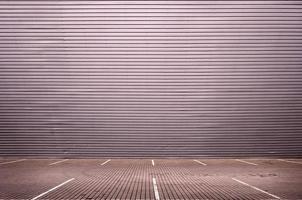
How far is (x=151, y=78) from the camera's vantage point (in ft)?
28.0

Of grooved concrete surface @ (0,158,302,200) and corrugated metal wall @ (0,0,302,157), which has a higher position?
corrugated metal wall @ (0,0,302,157)

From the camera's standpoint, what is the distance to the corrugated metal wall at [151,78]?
26.2ft

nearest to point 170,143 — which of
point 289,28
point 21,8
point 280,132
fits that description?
point 280,132

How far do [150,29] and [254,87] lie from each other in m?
3.98

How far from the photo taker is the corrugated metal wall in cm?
800

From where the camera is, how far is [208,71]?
846cm

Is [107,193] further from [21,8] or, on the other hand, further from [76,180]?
[21,8]

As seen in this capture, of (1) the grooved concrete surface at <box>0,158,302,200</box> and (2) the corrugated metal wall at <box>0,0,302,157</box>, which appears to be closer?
(1) the grooved concrete surface at <box>0,158,302,200</box>

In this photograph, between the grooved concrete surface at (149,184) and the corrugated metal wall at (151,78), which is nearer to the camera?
the grooved concrete surface at (149,184)

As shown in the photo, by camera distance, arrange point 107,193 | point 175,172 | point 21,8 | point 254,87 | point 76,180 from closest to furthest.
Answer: point 107,193
point 76,180
point 175,172
point 21,8
point 254,87

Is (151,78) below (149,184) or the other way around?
the other way around

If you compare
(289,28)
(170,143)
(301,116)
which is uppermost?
(289,28)

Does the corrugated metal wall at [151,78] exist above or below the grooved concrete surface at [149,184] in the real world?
above

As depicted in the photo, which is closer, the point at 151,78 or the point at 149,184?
the point at 149,184
